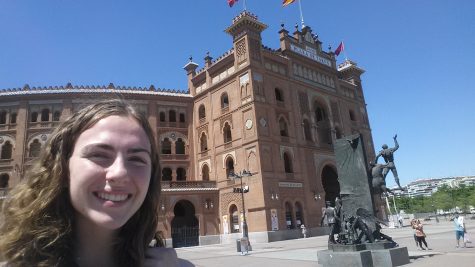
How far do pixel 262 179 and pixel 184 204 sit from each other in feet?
30.5

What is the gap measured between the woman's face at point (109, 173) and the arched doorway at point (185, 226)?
28.6 metres

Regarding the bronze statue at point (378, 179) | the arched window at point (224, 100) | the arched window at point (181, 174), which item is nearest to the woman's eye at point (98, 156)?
the bronze statue at point (378, 179)

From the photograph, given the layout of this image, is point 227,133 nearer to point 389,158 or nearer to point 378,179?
point 389,158

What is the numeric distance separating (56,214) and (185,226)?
29.9m

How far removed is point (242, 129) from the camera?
29.8 metres

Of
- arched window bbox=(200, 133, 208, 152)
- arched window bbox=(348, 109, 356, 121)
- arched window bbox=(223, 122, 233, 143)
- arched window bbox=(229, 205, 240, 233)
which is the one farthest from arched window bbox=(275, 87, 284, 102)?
arched window bbox=(348, 109, 356, 121)

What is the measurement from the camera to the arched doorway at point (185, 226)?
28.9m

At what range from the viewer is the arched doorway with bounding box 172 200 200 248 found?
94.8 ft

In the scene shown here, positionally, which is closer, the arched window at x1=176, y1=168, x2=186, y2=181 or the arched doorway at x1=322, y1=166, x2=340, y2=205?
the arched window at x1=176, y1=168, x2=186, y2=181

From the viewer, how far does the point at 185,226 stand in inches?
1188

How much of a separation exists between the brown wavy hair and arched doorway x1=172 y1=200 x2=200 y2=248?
28.5 meters

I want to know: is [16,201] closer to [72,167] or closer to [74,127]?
[72,167]

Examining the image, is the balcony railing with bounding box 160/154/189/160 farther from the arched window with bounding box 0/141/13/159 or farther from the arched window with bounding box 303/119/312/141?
the arched window with bounding box 0/141/13/159

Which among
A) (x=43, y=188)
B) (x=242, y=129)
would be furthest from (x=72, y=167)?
(x=242, y=129)
